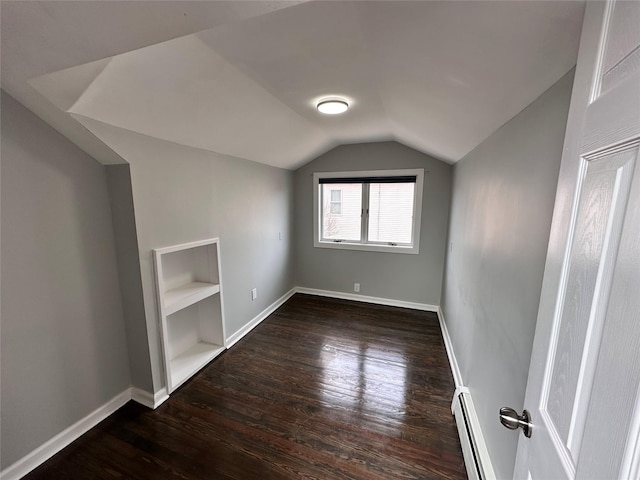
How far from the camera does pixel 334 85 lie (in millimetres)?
1689

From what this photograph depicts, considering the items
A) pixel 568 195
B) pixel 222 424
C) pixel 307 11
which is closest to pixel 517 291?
pixel 568 195

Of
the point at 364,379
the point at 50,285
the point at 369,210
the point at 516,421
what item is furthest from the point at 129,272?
the point at 369,210

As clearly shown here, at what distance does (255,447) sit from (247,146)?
7.83 ft

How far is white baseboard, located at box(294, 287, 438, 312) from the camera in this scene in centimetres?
371

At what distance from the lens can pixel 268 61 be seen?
1.42 m

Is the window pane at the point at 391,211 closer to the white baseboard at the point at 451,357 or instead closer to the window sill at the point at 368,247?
the window sill at the point at 368,247

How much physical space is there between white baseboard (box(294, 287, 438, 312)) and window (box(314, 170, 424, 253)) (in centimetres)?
73

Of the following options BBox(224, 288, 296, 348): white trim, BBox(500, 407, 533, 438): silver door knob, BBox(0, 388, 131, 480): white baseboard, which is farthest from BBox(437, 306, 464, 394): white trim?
BBox(0, 388, 131, 480): white baseboard

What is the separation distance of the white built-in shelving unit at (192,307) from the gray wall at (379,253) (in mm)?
1790

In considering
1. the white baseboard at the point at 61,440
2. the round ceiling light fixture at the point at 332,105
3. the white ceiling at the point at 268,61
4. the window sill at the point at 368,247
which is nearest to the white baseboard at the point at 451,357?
the window sill at the point at 368,247

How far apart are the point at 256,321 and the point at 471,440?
2414 millimetres

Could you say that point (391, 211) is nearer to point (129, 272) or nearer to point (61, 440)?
point (129, 272)

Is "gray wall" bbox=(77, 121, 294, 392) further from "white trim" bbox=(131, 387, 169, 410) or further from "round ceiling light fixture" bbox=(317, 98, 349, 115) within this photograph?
"round ceiling light fixture" bbox=(317, 98, 349, 115)

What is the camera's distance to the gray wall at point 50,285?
4.64ft
